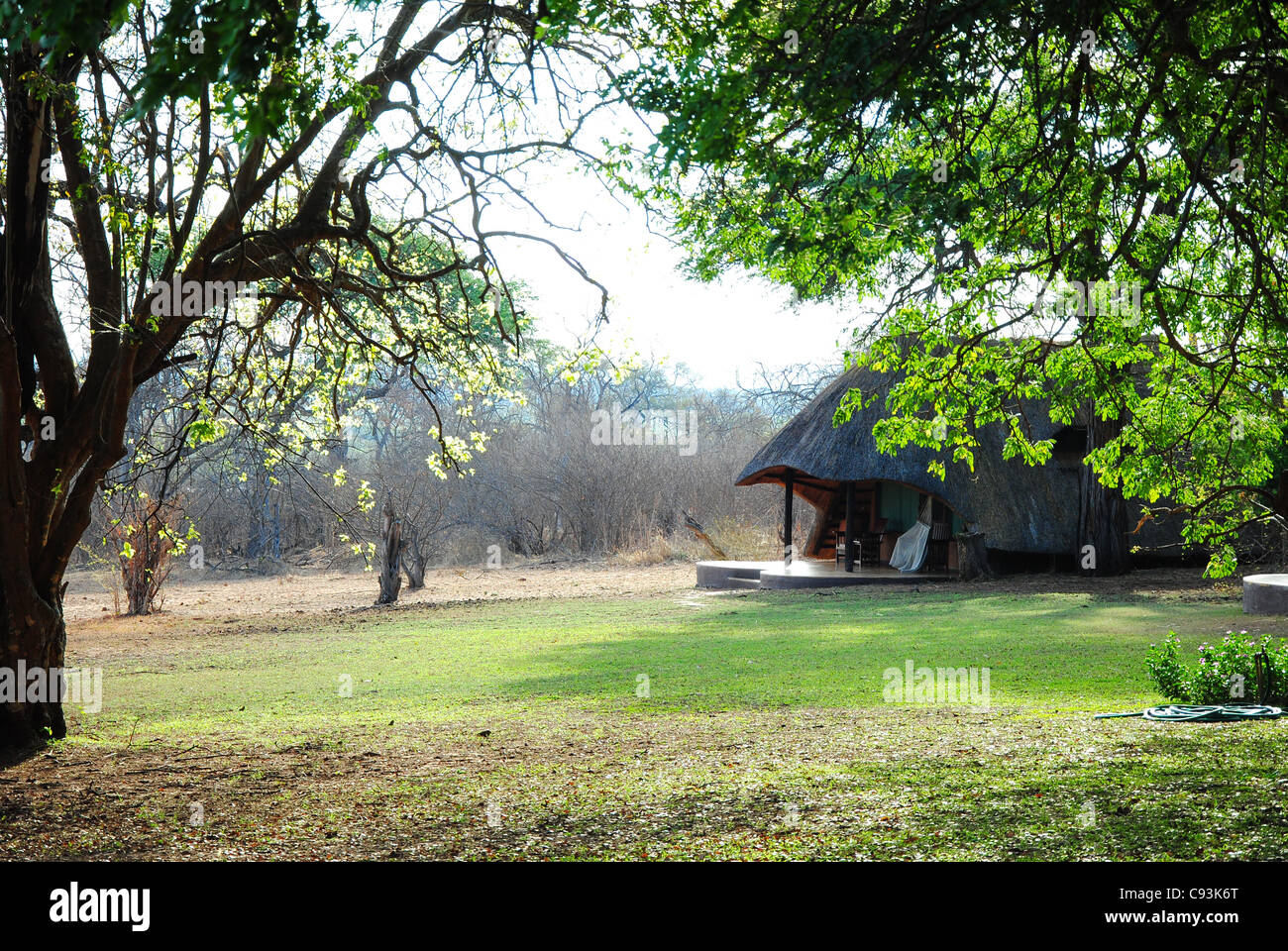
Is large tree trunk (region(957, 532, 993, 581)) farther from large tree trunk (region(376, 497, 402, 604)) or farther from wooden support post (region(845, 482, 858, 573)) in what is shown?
large tree trunk (region(376, 497, 402, 604))

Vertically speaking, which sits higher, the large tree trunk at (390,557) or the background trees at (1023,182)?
the background trees at (1023,182)

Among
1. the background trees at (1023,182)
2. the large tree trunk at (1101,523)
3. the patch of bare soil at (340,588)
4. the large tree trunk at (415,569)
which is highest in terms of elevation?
the background trees at (1023,182)

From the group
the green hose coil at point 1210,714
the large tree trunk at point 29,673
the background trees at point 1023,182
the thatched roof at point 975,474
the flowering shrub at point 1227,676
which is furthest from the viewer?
the thatched roof at point 975,474

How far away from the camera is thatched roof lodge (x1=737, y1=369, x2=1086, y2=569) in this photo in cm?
2195

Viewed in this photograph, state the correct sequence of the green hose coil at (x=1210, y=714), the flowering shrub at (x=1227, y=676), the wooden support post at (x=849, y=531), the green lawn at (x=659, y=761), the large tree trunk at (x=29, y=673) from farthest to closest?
the wooden support post at (x=849, y=531), the flowering shrub at (x=1227, y=676), the large tree trunk at (x=29, y=673), the green hose coil at (x=1210, y=714), the green lawn at (x=659, y=761)

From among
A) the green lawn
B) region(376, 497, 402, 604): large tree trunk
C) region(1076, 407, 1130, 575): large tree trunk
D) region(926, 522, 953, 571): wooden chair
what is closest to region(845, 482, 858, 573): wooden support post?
region(926, 522, 953, 571): wooden chair

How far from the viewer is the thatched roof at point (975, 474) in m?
21.9

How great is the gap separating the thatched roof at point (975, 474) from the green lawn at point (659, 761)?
30.6ft

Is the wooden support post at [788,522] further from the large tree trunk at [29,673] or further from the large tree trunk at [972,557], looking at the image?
the large tree trunk at [29,673]

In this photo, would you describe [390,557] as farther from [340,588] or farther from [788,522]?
[788,522]

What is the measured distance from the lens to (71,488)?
286 inches

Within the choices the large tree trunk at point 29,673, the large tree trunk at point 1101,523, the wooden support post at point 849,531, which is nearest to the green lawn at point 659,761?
the large tree trunk at point 29,673
